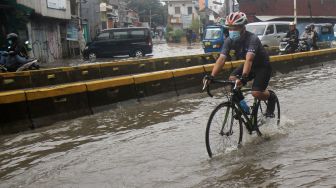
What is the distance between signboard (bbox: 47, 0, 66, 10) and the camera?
30538 mm

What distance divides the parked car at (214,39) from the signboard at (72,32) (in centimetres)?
1479

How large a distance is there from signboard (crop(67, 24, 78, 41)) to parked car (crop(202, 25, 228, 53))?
1479cm

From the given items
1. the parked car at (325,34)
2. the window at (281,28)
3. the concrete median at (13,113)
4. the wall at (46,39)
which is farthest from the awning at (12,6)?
the parked car at (325,34)

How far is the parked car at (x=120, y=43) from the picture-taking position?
29906 millimetres

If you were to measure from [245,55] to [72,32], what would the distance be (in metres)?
34.4

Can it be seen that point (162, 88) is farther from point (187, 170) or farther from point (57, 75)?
point (187, 170)

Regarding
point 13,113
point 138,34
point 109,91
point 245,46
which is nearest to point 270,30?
point 138,34

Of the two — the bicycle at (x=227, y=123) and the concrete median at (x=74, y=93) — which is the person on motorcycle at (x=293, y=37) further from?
the bicycle at (x=227, y=123)

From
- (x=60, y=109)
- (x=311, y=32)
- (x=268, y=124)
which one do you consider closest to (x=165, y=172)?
(x=268, y=124)

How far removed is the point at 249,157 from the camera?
18.8 ft

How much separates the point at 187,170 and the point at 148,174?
1.51 ft

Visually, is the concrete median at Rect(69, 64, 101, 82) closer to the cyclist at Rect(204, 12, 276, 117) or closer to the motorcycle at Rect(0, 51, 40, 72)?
the motorcycle at Rect(0, 51, 40, 72)

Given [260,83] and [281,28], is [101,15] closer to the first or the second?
[281,28]

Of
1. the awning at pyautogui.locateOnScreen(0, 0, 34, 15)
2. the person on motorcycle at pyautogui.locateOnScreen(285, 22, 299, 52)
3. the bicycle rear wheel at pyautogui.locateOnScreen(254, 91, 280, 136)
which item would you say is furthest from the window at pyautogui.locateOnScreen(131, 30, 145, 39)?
the bicycle rear wheel at pyautogui.locateOnScreen(254, 91, 280, 136)
